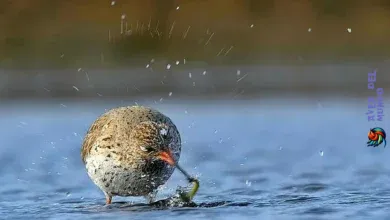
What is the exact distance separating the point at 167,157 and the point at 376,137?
21.0ft

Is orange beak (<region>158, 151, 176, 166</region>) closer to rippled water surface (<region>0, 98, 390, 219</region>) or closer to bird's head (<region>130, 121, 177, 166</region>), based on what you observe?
bird's head (<region>130, 121, 177, 166</region>)

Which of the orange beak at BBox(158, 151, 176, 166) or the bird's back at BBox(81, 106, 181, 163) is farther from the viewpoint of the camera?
the bird's back at BBox(81, 106, 181, 163)

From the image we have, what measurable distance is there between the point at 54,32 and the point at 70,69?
170cm

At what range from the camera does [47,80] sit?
22.0m

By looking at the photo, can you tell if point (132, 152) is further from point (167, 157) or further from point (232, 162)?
point (232, 162)

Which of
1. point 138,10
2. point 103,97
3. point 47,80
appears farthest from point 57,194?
point 138,10

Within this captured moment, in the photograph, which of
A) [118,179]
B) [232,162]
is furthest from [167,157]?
[232,162]

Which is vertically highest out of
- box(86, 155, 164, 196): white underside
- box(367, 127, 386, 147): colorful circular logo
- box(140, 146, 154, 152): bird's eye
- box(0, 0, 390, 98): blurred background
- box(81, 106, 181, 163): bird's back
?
box(0, 0, 390, 98): blurred background

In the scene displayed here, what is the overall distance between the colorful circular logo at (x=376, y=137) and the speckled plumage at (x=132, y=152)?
5216 mm

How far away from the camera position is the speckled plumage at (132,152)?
10.5 metres

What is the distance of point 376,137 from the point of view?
16031 mm

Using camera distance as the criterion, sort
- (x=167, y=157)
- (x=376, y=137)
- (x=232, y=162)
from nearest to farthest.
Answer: (x=167, y=157) < (x=232, y=162) < (x=376, y=137)

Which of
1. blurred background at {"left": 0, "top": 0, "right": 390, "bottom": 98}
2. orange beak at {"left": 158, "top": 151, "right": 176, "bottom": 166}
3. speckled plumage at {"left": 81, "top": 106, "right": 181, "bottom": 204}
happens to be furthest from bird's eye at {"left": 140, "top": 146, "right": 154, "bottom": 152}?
blurred background at {"left": 0, "top": 0, "right": 390, "bottom": 98}

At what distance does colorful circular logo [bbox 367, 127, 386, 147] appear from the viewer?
15374 mm
